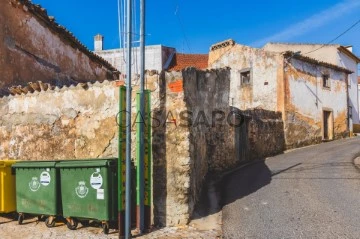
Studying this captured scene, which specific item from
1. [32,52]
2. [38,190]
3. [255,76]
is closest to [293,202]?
[38,190]

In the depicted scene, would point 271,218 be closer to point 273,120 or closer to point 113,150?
point 113,150

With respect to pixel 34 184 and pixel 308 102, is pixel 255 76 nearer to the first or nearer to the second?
pixel 308 102

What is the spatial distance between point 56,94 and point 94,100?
1.16 metres

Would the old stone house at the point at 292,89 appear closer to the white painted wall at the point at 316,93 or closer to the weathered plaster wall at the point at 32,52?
the white painted wall at the point at 316,93

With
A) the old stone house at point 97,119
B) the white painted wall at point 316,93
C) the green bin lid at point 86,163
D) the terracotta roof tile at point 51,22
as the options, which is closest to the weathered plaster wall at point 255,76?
the white painted wall at point 316,93

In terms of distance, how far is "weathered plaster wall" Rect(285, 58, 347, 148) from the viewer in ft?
55.3

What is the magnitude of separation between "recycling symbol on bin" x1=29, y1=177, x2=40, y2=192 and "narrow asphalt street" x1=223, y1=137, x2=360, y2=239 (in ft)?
11.0

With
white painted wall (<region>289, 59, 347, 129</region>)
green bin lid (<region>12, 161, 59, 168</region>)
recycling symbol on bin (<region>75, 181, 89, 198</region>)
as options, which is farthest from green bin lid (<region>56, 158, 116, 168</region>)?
white painted wall (<region>289, 59, 347, 129</region>)

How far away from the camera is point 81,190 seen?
19.3 feet

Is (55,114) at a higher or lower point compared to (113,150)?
higher

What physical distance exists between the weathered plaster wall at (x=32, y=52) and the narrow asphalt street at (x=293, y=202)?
7.18 meters

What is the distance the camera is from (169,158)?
19.8 ft

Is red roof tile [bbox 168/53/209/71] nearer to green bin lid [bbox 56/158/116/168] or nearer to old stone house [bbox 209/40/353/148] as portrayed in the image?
old stone house [bbox 209/40/353/148]

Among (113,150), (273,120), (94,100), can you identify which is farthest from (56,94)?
(273,120)
